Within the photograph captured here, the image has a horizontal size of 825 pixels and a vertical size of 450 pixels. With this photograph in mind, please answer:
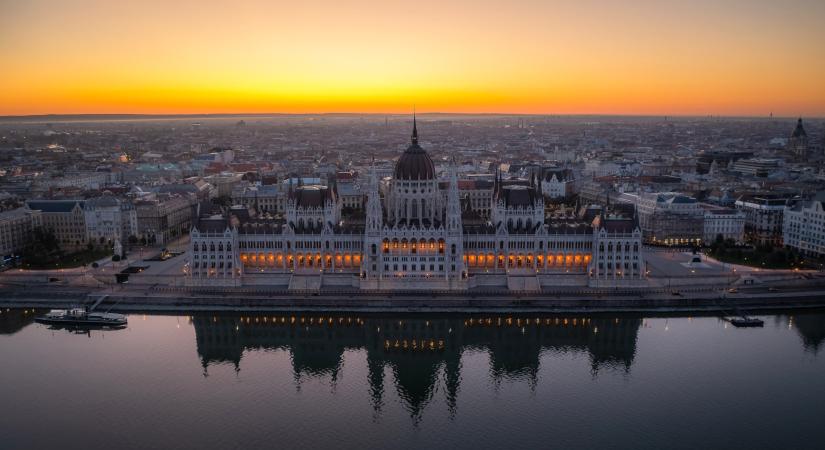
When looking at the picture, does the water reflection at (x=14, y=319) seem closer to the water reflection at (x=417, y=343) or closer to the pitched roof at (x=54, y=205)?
the water reflection at (x=417, y=343)

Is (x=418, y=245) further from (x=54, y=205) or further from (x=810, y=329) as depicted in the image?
(x=54, y=205)

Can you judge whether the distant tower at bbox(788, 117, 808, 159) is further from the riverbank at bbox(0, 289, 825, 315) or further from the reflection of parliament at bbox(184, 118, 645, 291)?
the riverbank at bbox(0, 289, 825, 315)

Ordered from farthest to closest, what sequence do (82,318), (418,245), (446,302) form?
1. (418,245)
2. (446,302)
3. (82,318)

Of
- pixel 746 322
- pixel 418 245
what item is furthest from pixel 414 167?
pixel 746 322

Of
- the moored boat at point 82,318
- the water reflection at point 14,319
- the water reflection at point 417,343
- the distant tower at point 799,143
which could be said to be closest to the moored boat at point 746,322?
the water reflection at point 417,343

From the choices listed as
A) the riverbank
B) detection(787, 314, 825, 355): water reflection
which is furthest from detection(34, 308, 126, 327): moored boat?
detection(787, 314, 825, 355): water reflection

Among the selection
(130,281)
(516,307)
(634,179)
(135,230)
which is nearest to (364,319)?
(516,307)

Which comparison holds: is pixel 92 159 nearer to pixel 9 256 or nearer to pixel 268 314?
pixel 9 256
